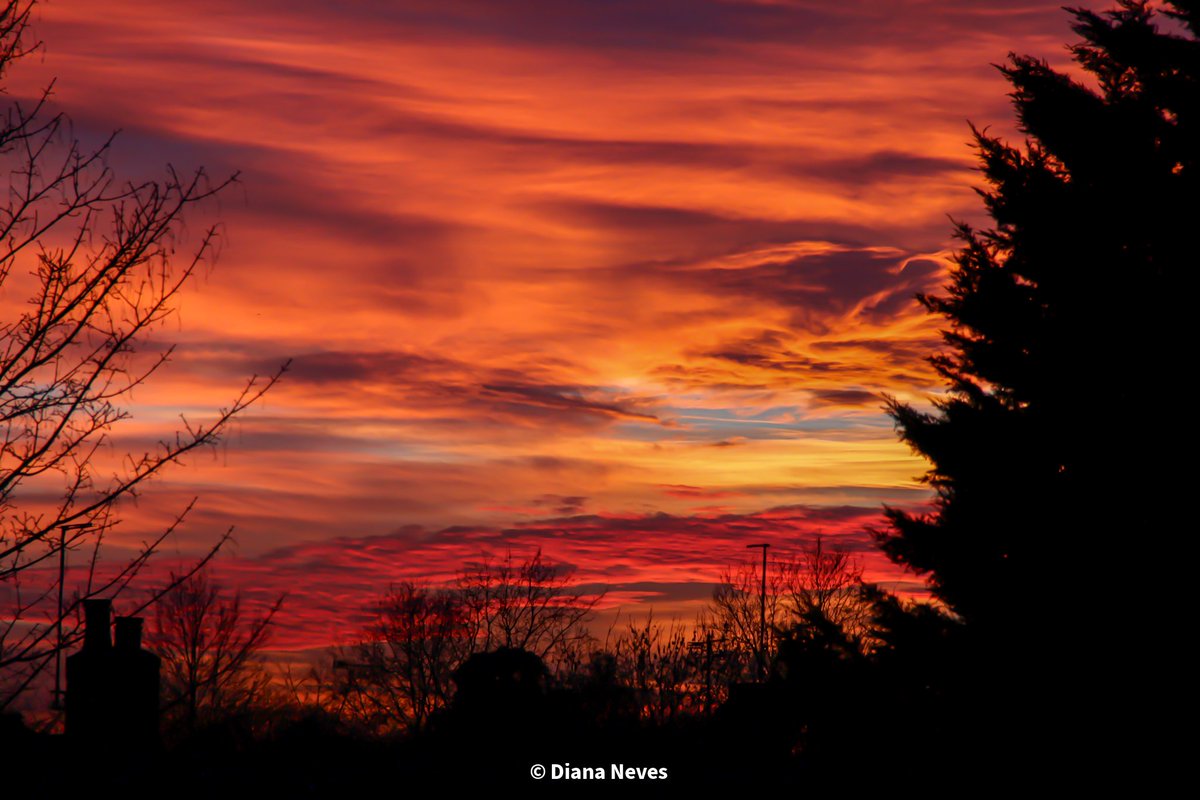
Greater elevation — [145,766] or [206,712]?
[145,766]

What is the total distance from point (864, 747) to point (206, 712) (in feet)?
146

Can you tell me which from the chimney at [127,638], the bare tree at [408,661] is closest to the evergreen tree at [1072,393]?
the chimney at [127,638]

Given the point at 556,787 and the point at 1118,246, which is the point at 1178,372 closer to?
the point at 1118,246

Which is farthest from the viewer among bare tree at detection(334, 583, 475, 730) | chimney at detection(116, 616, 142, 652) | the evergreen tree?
bare tree at detection(334, 583, 475, 730)

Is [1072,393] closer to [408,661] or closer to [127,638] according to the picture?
[127,638]

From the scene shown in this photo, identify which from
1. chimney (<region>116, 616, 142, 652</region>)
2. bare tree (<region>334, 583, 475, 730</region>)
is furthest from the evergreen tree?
bare tree (<region>334, 583, 475, 730</region>)

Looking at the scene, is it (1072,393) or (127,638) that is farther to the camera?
(127,638)

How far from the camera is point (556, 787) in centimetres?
1234

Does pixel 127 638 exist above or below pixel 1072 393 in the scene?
below

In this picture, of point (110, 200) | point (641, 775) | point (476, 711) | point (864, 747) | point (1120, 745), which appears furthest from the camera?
point (476, 711)

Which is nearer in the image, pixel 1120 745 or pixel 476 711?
pixel 1120 745

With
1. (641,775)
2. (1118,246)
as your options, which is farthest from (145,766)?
(1118,246)

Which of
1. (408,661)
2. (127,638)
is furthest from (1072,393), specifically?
(408,661)

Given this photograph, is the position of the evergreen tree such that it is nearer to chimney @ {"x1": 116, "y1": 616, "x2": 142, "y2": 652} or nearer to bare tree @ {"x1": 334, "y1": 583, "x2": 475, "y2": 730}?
chimney @ {"x1": 116, "y1": 616, "x2": 142, "y2": 652}
